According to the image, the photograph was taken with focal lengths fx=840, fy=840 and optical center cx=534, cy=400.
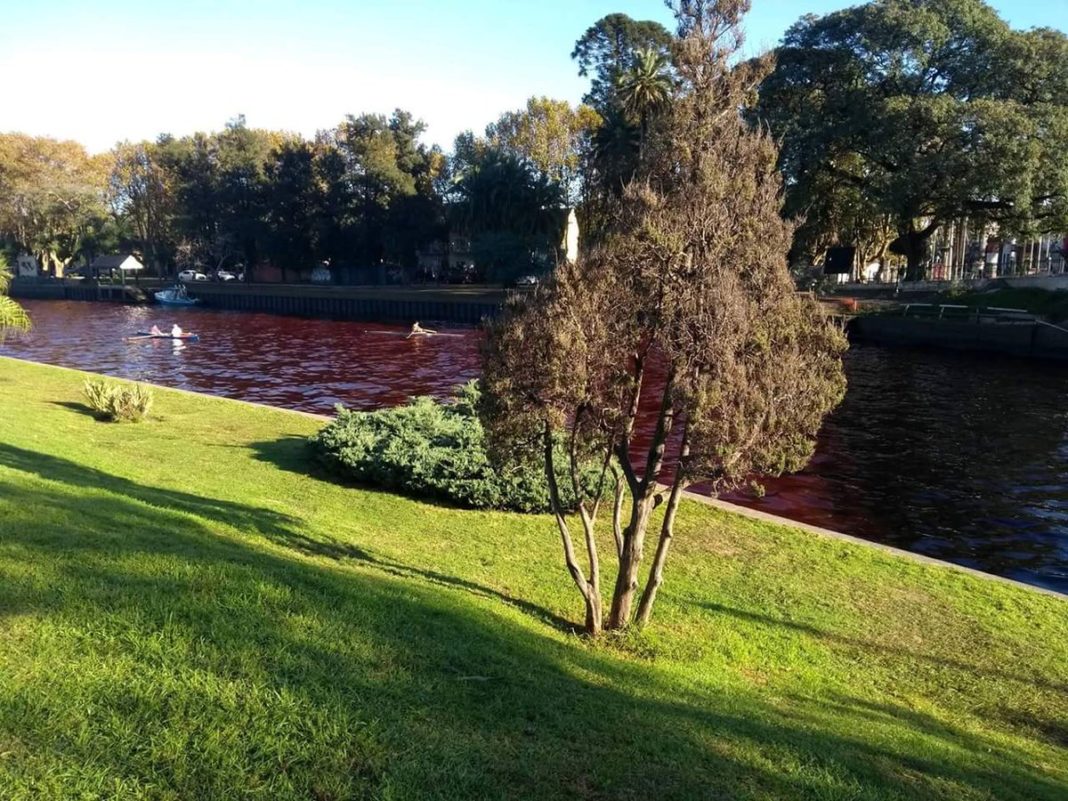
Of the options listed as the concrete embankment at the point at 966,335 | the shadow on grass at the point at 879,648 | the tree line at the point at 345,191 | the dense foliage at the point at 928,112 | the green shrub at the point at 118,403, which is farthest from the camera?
the tree line at the point at 345,191

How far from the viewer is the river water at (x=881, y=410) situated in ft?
44.6

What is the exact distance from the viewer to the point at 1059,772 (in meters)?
5.34

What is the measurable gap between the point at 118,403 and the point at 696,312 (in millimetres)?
13465

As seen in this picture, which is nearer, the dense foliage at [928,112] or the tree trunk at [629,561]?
the tree trunk at [629,561]

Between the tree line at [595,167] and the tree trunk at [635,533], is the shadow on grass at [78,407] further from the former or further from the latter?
the tree trunk at [635,533]

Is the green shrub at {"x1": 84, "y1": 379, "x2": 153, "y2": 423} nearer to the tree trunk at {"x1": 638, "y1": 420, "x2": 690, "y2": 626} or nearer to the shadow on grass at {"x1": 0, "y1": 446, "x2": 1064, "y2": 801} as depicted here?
the shadow on grass at {"x1": 0, "y1": 446, "x2": 1064, "y2": 801}

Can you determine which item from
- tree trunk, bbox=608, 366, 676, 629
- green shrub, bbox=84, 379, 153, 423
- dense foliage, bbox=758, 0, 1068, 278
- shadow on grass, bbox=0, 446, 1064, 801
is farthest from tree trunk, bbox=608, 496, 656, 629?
dense foliage, bbox=758, 0, 1068, 278

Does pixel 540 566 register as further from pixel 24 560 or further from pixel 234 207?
pixel 234 207

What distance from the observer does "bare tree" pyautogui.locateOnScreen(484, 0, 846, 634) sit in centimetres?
590

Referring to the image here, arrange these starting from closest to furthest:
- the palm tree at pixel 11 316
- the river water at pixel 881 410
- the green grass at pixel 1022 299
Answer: the river water at pixel 881 410
the palm tree at pixel 11 316
the green grass at pixel 1022 299

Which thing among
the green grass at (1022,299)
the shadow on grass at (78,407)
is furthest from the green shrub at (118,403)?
the green grass at (1022,299)

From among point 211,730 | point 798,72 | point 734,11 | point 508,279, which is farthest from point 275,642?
point 508,279

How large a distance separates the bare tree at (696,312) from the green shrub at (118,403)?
39.1 ft

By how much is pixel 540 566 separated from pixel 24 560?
486 cm
